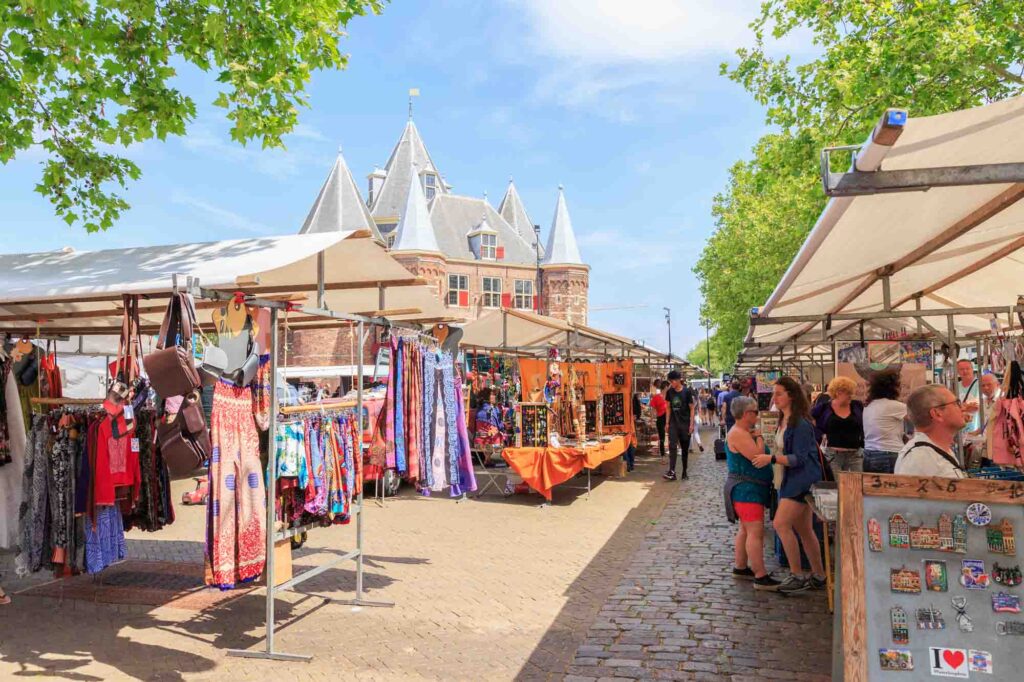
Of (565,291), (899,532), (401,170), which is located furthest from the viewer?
(401,170)

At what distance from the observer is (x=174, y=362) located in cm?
439

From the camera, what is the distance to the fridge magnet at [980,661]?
9.90 feet

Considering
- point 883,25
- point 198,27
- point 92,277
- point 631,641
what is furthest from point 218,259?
point 883,25

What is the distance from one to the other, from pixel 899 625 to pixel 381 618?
12.7ft

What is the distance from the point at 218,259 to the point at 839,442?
19.2 ft

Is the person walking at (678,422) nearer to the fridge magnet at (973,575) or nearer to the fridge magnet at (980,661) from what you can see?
the fridge magnet at (973,575)

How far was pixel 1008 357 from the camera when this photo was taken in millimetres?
4531

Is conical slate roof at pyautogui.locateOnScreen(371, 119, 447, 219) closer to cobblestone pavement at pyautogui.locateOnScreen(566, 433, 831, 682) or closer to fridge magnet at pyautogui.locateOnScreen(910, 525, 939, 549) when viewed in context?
cobblestone pavement at pyautogui.locateOnScreen(566, 433, 831, 682)

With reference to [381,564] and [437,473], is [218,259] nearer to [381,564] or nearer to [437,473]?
[437,473]

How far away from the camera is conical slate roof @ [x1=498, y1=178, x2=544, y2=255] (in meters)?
55.4

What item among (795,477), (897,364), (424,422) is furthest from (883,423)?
(424,422)

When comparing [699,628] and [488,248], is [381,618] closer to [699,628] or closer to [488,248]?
[699,628]

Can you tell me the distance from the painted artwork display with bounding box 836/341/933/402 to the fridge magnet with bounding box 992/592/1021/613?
3.93 metres

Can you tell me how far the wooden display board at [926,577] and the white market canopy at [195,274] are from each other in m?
3.58
